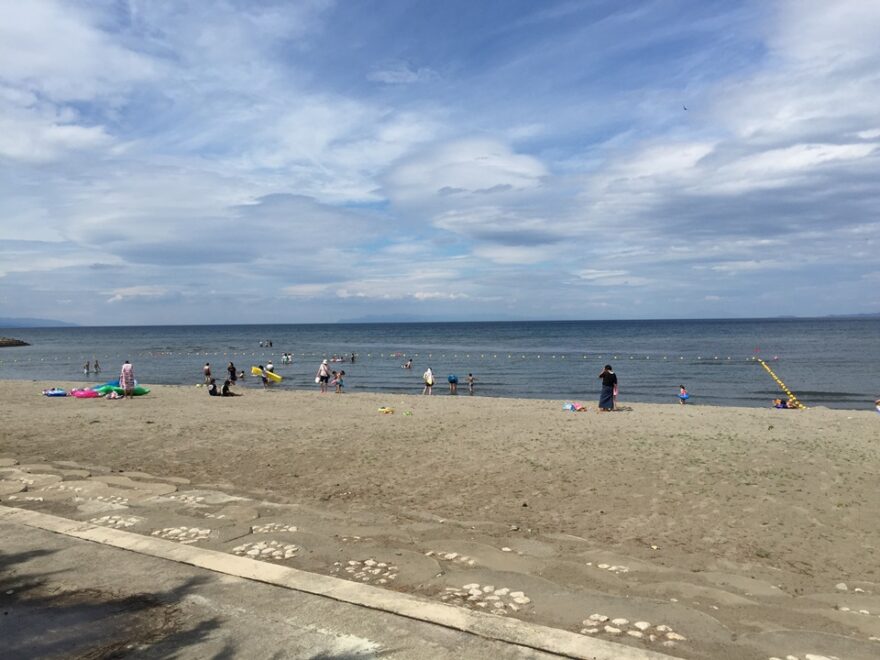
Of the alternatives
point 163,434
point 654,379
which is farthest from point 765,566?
point 654,379

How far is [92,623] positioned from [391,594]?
2.15 meters

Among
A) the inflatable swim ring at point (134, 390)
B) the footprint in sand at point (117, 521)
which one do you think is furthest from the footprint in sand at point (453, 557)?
the inflatable swim ring at point (134, 390)

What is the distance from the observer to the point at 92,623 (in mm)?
4523

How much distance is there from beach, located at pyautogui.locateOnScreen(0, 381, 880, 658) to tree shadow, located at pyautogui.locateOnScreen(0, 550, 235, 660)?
4.50 feet

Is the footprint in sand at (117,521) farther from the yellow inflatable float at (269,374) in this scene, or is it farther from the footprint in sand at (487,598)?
the yellow inflatable float at (269,374)

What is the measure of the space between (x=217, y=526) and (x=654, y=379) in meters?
34.1

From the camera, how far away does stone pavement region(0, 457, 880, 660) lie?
4.21 meters

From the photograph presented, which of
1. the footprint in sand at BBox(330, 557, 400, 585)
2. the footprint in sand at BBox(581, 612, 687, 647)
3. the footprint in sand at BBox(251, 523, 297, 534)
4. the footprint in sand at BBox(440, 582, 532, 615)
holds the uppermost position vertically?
the footprint in sand at BBox(581, 612, 687, 647)

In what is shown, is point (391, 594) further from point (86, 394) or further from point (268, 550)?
point (86, 394)

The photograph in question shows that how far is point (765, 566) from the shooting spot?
650 cm

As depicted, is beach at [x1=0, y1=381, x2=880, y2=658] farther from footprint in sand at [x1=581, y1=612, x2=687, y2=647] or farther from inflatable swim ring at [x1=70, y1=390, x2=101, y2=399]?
inflatable swim ring at [x1=70, y1=390, x2=101, y2=399]

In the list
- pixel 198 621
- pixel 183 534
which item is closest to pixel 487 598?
pixel 198 621

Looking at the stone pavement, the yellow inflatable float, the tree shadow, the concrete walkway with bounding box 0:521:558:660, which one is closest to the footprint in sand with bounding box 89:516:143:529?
the stone pavement

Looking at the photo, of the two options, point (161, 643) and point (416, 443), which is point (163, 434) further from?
point (161, 643)
